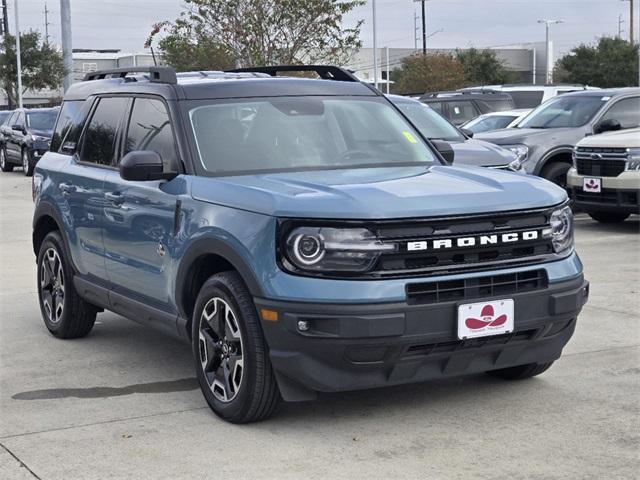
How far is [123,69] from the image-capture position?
7594 millimetres

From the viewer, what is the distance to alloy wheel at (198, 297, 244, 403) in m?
5.51

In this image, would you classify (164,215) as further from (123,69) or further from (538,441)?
(538,441)

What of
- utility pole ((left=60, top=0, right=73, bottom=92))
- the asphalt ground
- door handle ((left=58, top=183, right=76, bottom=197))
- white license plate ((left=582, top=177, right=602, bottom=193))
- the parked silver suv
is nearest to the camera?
the asphalt ground

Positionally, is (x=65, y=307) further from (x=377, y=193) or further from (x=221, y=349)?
(x=377, y=193)

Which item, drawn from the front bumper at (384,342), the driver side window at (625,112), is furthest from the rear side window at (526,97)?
the front bumper at (384,342)

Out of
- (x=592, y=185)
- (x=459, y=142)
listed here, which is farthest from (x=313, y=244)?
(x=592, y=185)

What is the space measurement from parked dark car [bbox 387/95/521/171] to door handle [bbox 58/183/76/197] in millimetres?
4656

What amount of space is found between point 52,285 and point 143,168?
2.21m

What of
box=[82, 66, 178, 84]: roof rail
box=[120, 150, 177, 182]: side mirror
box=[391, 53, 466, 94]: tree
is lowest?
box=[120, 150, 177, 182]: side mirror

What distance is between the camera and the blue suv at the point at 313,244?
16.9ft

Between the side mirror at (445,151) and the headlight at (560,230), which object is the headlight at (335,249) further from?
the side mirror at (445,151)

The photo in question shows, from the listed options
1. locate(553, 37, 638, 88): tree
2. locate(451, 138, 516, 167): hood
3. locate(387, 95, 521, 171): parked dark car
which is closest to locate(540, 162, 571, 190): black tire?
locate(387, 95, 521, 171): parked dark car

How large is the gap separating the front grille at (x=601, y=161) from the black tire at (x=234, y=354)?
8.59 metres

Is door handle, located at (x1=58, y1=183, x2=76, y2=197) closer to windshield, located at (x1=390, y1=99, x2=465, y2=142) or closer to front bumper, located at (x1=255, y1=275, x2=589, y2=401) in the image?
front bumper, located at (x1=255, y1=275, x2=589, y2=401)
